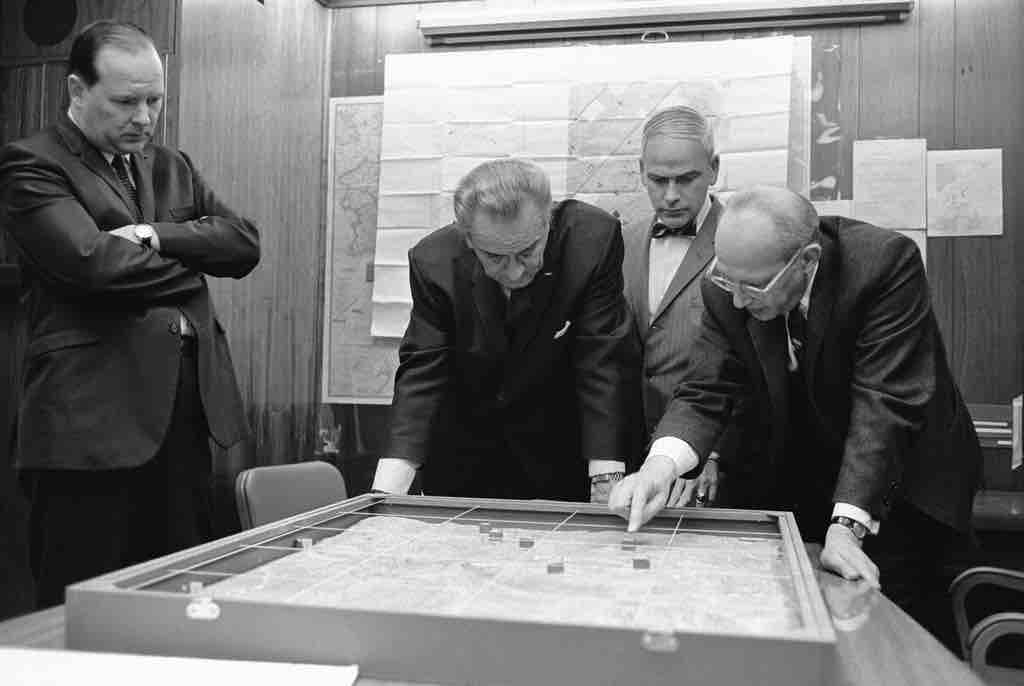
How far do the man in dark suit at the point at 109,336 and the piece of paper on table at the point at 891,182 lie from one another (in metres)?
2.13

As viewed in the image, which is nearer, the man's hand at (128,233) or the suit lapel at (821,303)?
the suit lapel at (821,303)

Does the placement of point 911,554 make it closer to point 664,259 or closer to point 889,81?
point 664,259

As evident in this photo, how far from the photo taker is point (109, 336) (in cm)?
237

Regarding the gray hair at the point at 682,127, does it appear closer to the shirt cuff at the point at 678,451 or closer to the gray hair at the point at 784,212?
the gray hair at the point at 784,212

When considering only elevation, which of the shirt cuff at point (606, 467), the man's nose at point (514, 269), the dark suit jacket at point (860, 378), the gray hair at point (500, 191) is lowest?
the shirt cuff at point (606, 467)

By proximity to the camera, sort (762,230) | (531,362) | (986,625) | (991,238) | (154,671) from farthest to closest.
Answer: (991,238), (531,362), (762,230), (986,625), (154,671)

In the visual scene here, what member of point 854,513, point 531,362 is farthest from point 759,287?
point 531,362

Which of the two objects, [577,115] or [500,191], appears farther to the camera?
[577,115]

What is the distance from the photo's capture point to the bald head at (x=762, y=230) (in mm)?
1979

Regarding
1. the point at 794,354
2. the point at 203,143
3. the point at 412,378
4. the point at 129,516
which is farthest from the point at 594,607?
the point at 203,143

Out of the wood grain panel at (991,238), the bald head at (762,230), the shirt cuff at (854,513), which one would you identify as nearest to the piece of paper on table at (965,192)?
the wood grain panel at (991,238)

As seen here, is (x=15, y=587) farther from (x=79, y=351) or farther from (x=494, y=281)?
(x=494, y=281)

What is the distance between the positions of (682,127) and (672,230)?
28 cm

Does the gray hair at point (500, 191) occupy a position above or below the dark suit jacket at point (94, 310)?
above
